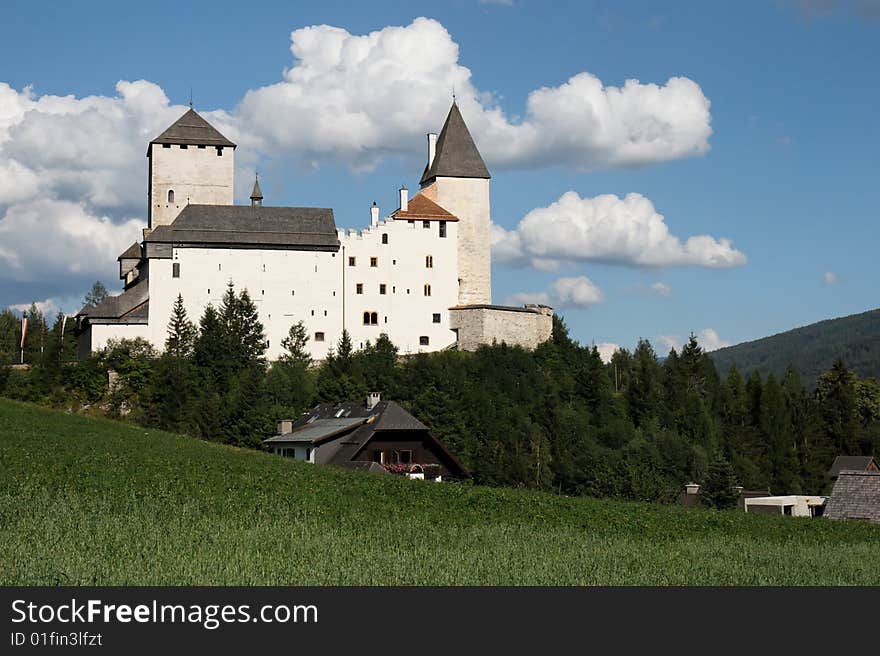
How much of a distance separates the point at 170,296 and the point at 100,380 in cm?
638

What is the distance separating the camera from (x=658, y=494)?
2057 inches

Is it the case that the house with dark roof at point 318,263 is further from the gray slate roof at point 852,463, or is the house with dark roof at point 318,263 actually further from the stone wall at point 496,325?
the gray slate roof at point 852,463

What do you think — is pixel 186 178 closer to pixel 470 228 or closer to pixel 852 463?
pixel 470 228

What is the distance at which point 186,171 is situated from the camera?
7575 centimetres

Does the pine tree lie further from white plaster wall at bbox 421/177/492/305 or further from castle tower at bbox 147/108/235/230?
white plaster wall at bbox 421/177/492/305

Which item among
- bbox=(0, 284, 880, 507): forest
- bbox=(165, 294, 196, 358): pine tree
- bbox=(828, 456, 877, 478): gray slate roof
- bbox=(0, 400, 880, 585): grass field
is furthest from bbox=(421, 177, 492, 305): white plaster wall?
bbox=(0, 400, 880, 585): grass field

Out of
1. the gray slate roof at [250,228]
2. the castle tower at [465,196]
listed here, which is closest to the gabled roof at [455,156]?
the castle tower at [465,196]

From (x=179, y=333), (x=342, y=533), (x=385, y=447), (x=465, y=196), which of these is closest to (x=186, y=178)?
(x=179, y=333)

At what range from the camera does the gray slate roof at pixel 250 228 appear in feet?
227

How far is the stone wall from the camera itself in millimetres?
70938

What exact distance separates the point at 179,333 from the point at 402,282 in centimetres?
1344

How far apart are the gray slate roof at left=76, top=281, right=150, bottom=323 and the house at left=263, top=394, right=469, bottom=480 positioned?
22.2 metres

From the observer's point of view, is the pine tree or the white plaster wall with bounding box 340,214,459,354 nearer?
the pine tree

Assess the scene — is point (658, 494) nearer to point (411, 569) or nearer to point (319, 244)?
point (319, 244)
